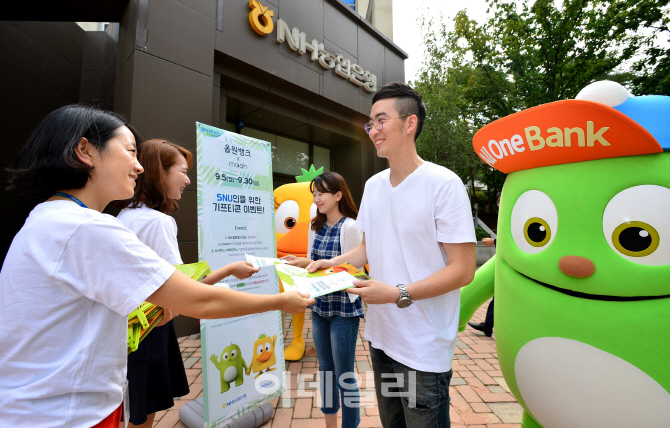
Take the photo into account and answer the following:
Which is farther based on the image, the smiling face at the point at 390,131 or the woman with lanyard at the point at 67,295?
the smiling face at the point at 390,131

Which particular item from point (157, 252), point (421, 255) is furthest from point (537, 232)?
point (157, 252)

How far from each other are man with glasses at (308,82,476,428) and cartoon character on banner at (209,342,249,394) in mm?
1285

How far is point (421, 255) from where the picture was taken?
152cm

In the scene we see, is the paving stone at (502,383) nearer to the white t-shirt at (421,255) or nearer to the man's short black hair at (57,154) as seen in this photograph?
the white t-shirt at (421,255)

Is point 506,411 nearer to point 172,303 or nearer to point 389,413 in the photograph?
point 389,413

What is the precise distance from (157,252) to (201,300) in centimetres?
87

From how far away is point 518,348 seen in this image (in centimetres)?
169

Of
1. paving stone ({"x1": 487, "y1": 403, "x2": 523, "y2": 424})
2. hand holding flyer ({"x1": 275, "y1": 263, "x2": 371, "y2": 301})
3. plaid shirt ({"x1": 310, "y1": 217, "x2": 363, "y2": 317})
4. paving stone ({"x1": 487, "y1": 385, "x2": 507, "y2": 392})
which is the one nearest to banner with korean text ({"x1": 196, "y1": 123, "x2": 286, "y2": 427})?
plaid shirt ({"x1": 310, "y1": 217, "x2": 363, "y2": 317})

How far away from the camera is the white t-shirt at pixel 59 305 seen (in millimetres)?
920

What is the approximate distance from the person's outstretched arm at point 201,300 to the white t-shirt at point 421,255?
624 mm

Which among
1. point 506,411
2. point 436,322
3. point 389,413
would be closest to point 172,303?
point 436,322

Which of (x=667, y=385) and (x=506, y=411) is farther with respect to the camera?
(x=506, y=411)

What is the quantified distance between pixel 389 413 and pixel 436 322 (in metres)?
0.58

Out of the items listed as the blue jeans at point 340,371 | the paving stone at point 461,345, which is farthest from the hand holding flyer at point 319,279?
the paving stone at point 461,345
